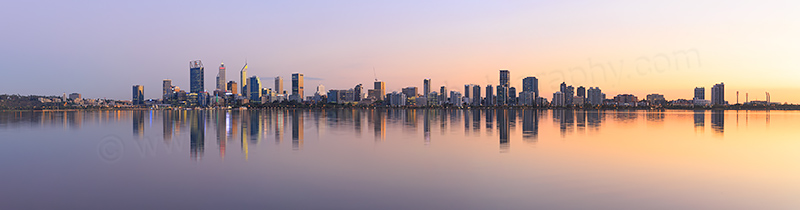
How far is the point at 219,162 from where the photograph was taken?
25516 millimetres

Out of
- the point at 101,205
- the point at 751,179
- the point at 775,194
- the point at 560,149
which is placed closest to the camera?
the point at 101,205

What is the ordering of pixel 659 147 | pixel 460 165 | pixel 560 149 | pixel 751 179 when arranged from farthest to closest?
pixel 659 147
pixel 560 149
pixel 460 165
pixel 751 179

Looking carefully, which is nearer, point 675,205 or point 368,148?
point 675,205

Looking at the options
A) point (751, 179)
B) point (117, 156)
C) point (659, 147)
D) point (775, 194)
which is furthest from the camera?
point (659, 147)

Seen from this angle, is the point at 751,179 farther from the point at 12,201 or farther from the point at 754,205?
the point at 12,201

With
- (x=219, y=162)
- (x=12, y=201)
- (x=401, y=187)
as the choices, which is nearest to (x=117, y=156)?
(x=219, y=162)

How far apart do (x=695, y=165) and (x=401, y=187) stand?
1756 centimetres

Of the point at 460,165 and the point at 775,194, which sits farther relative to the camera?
the point at 460,165

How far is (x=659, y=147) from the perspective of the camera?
35.2m

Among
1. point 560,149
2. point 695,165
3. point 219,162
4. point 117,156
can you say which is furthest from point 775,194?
point 117,156

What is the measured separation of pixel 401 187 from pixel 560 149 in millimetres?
18341

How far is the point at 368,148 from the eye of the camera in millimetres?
34000

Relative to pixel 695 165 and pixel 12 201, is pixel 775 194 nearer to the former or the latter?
pixel 695 165

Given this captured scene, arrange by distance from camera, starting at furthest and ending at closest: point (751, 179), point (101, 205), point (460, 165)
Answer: point (460, 165), point (751, 179), point (101, 205)
